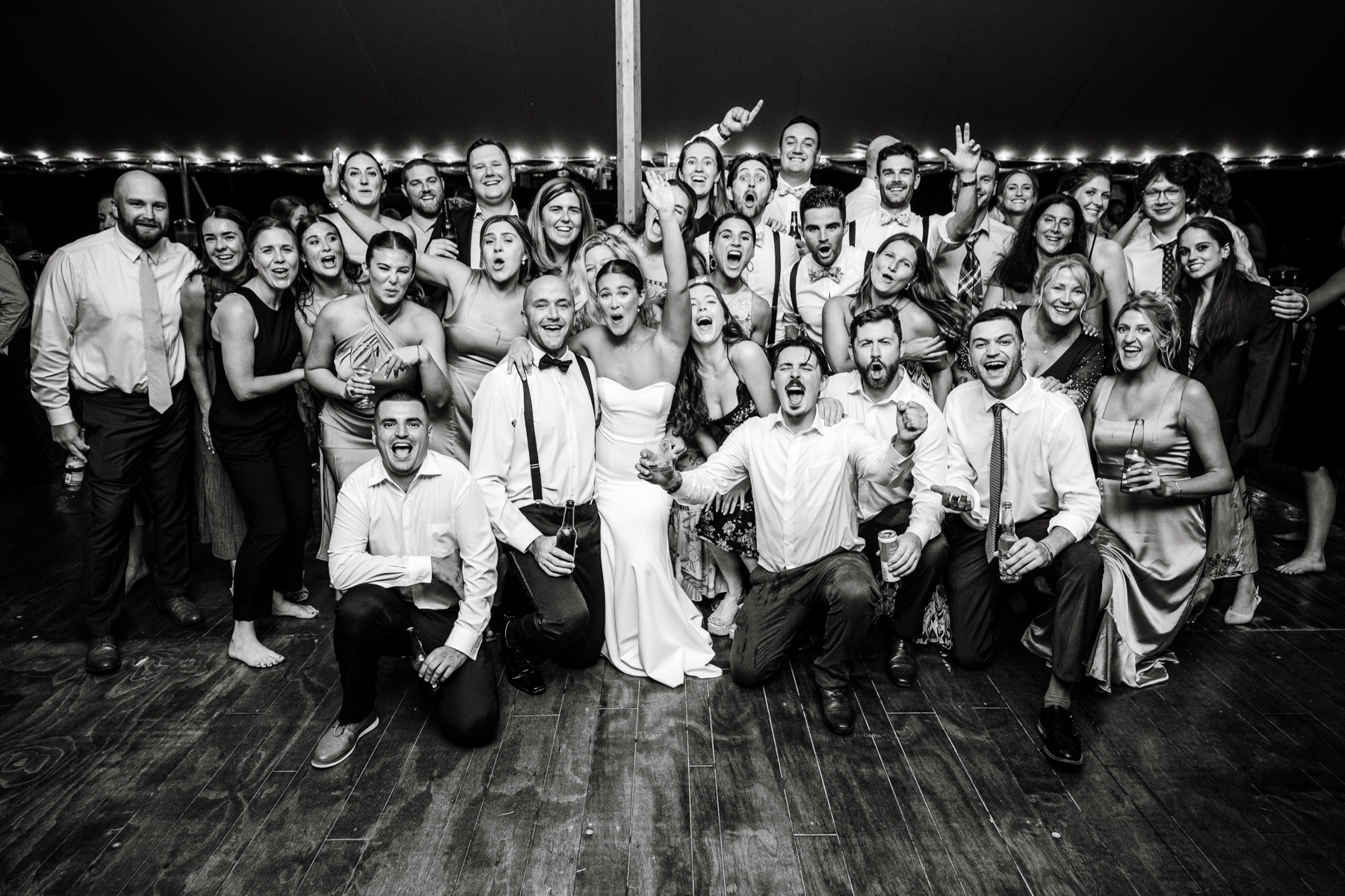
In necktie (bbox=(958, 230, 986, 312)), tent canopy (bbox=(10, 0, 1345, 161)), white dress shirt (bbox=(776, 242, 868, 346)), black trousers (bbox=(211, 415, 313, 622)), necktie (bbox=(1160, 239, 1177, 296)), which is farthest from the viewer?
tent canopy (bbox=(10, 0, 1345, 161))

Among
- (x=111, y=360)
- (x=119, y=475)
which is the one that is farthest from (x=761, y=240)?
(x=119, y=475)

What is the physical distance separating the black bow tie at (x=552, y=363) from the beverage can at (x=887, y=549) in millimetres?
1321

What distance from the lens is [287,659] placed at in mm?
3322

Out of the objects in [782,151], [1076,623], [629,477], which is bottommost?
[1076,623]

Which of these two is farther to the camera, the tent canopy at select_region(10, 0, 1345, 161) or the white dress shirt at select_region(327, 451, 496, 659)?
the tent canopy at select_region(10, 0, 1345, 161)

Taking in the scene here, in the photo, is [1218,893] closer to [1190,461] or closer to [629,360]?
[1190,461]

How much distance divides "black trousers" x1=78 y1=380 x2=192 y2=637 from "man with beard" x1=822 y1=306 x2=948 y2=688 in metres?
2.80

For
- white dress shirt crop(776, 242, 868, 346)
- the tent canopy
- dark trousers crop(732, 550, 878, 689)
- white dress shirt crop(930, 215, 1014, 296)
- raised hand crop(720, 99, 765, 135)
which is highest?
the tent canopy

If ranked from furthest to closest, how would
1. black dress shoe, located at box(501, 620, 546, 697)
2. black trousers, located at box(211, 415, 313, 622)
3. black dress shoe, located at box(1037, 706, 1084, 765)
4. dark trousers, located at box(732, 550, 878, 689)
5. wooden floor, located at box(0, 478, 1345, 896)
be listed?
1. black trousers, located at box(211, 415, 313, 622)
2. black dress shoe, located at box(501, 620, 546, 697)
3. dark trousers, located at box(732, 550, 878, 689)
4. black dress shoe, located at box(1037, 706, 1084, 765)
5. wooden floor, located at box(0, 478, 1345, 896)

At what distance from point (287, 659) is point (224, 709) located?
0.40 m

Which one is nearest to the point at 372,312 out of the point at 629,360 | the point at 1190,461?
the point at 629,360

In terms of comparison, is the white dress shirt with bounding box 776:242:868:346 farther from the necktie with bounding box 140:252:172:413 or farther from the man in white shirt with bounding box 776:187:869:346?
the necktie with bounding box 140:252:172:413

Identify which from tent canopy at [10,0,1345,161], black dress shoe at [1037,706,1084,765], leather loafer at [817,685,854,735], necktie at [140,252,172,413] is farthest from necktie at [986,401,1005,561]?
tent canopy at [10,0,1345,161]

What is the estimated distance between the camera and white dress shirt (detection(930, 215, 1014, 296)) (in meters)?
4.23
